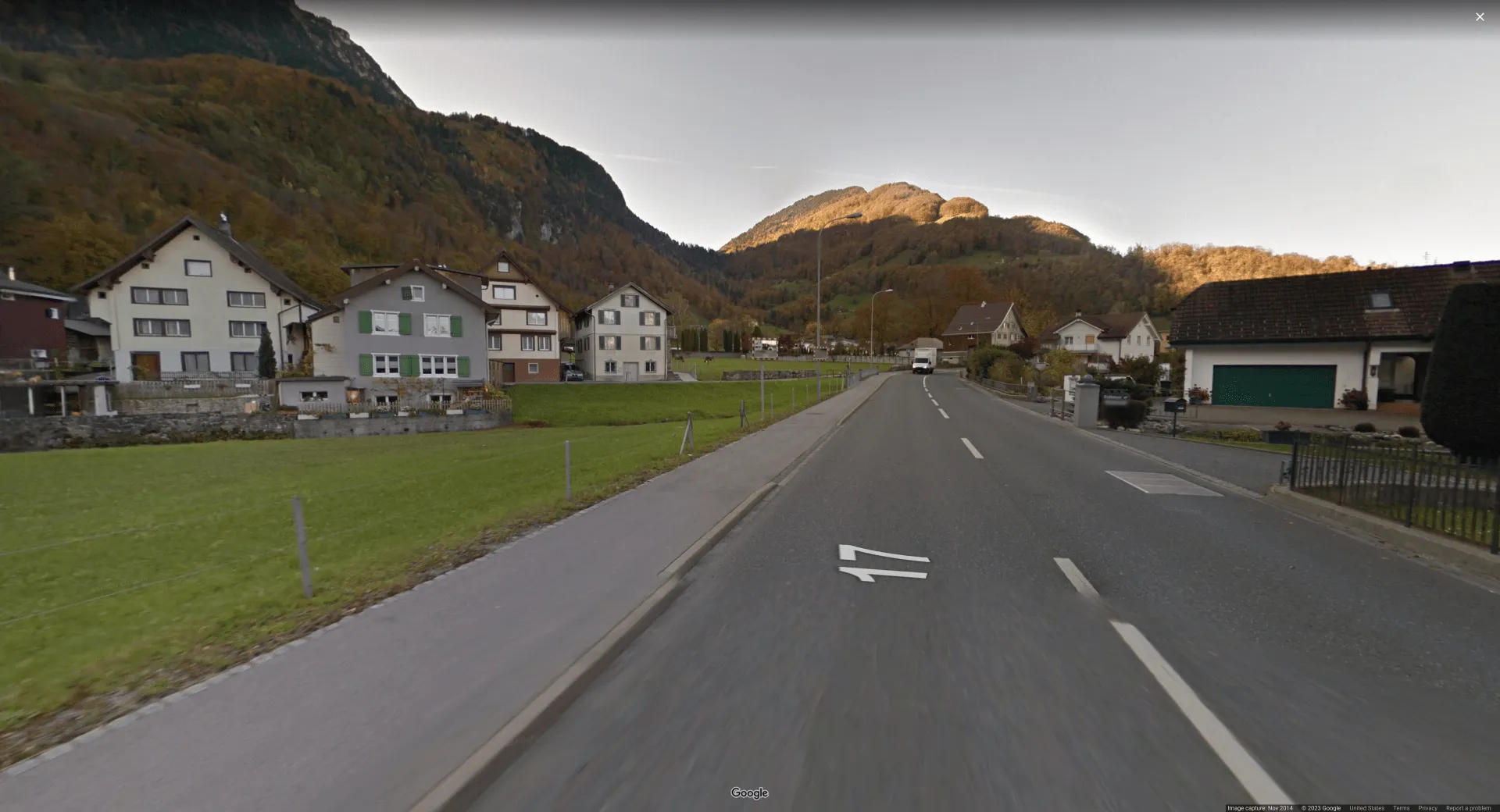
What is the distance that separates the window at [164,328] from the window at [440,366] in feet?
56.1

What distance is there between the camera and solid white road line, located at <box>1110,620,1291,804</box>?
283 cm

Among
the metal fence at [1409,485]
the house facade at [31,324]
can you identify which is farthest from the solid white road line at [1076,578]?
the house facade at [31,324]

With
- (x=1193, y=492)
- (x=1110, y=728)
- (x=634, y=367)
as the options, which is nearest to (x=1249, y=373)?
(x=1193, y=492)

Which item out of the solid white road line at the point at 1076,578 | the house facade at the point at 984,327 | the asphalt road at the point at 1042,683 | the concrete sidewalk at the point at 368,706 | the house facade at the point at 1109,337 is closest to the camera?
the concrete sidewalk at the point at 368,706

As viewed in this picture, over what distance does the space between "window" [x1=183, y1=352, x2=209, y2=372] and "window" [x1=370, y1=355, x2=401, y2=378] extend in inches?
542

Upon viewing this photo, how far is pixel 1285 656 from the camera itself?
4.23 metres

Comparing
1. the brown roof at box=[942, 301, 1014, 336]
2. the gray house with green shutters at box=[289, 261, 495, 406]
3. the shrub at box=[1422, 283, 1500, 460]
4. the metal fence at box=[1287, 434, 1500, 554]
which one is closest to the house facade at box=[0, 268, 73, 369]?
the gray house with green shutters at box=[289, 261, 495, 406]

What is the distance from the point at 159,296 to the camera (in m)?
40.1

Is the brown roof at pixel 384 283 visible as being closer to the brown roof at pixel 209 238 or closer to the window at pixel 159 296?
the brown roof at pixel 209 238

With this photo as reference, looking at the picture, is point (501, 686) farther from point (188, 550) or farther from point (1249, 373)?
point (1249, 373)

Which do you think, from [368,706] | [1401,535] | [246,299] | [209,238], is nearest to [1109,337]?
[1401,535]

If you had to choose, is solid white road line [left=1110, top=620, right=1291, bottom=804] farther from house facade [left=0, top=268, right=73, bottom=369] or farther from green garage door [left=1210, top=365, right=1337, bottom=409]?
house facade [left=0, top=268, right=73, bottom=369]

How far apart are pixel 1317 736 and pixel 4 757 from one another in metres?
7.21

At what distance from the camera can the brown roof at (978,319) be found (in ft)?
323
